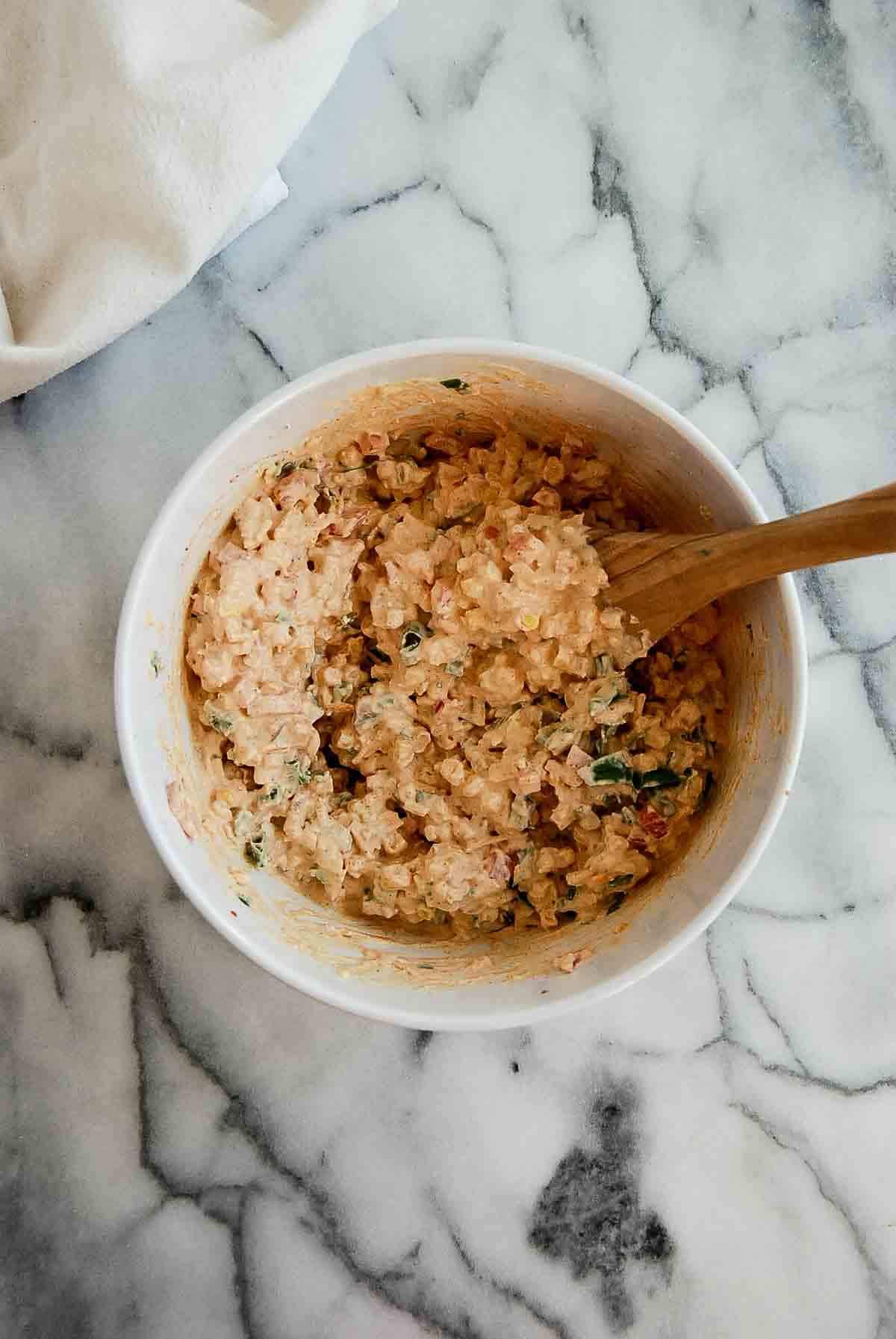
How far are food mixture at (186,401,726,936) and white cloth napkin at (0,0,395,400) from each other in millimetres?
283

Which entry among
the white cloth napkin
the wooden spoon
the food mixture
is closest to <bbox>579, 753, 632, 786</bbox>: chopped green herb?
the food mixture

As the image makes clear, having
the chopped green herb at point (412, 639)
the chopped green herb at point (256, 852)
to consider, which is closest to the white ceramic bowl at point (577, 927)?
the chopped green herb at point (256, 852)

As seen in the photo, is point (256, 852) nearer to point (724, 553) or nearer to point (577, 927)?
point (577, 927)

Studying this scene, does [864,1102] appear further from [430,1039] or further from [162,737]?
[162,737]

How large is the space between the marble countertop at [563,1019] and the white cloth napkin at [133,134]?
0.09 meters

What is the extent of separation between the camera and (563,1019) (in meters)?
1.32

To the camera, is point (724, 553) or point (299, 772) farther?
point (299, 772)

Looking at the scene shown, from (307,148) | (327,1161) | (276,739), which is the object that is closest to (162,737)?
(276,739)

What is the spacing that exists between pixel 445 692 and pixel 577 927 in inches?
10.5

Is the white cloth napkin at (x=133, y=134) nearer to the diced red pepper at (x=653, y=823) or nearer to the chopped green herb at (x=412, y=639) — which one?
the chopped green herb at (x=412, y=639)

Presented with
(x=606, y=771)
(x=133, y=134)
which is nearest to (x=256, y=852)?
(x=606, y=771)

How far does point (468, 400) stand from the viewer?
1126 millimetres

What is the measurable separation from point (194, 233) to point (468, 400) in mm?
343

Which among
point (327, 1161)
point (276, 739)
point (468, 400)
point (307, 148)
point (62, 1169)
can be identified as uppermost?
point (307, 148)
